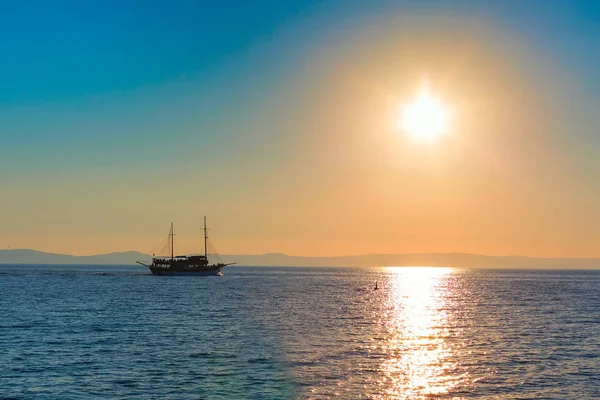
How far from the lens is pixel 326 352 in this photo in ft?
184

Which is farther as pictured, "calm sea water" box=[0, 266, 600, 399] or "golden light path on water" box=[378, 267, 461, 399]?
"golden light path on water" box=[378, 267, 461, 399]

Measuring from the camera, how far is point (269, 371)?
46500mm

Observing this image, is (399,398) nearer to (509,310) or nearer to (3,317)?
(3,317)

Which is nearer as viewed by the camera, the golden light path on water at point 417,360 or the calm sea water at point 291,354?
the calm sea water at point 291,354

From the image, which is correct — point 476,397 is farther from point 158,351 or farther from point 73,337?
point 73,337

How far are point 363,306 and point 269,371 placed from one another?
2776 inches

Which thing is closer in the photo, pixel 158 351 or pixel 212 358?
pixel 212 358

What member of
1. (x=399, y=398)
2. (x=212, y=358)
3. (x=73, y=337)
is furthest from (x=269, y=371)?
(x=73, y=337)

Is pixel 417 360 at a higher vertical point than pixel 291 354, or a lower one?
lower

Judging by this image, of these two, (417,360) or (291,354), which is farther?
(291,354)

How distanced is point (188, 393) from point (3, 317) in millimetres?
53704

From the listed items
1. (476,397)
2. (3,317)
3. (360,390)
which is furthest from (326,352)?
(3,317)

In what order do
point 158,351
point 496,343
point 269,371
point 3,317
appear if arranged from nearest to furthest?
point 269,371, point 158,351, point 496,343, point 3,317

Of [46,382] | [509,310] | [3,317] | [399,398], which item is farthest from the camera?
[509,310]
